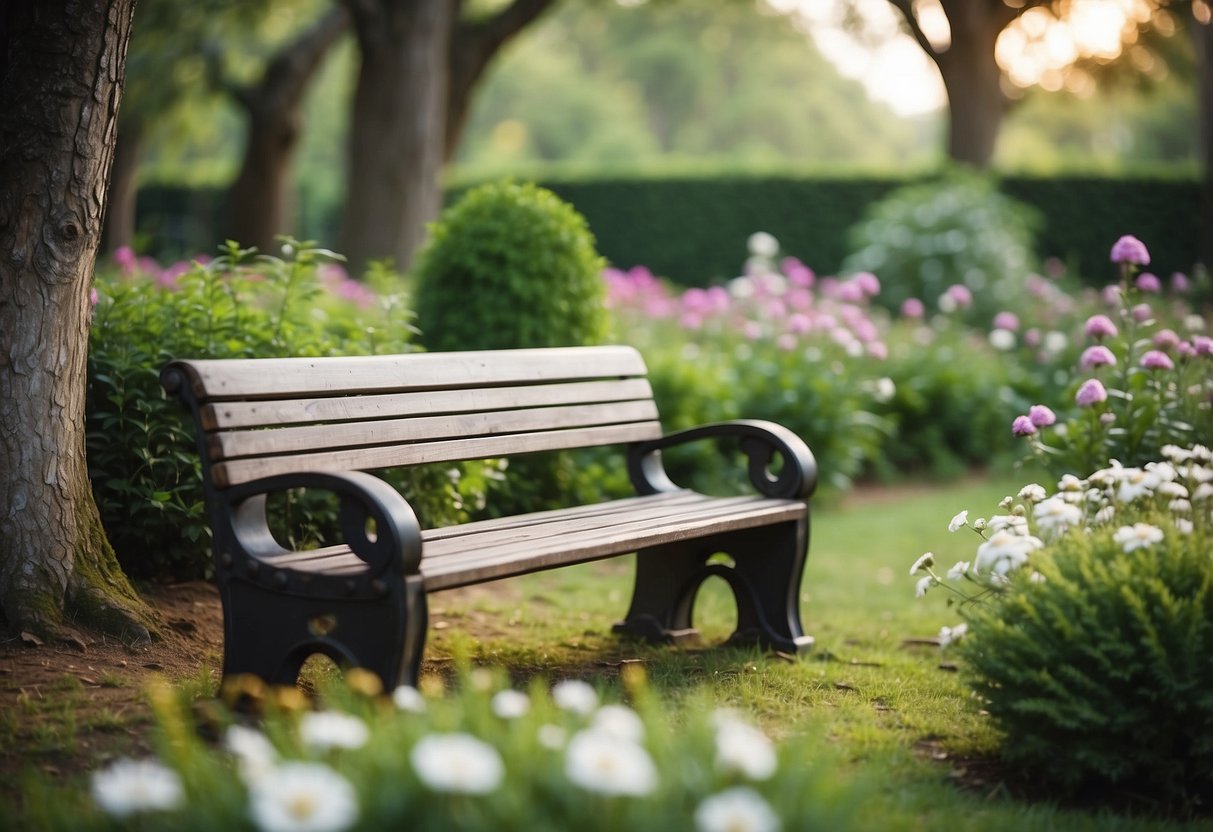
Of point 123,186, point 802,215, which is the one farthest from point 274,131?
point 802,215

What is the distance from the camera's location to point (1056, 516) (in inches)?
124

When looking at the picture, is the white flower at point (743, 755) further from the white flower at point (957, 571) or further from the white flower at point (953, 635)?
the white flower at point (957, 571)

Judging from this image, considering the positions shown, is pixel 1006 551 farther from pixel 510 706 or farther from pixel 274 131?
pixel 274 131

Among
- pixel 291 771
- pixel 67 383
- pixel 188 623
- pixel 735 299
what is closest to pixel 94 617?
pixel 188 623

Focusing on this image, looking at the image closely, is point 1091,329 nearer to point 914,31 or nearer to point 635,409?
point 635,409

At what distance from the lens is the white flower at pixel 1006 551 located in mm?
2996

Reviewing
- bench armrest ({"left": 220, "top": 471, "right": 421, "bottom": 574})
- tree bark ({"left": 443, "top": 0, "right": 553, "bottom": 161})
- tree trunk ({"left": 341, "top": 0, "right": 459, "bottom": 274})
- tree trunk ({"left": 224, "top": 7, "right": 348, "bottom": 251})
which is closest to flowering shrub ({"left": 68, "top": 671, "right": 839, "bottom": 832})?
bench armrest ({"left": 220, "top": 471, "right": 421, "bottom": 574})

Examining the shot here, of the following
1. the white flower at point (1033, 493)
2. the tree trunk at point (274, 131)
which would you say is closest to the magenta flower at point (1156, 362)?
the white flower at point (1033, 493)

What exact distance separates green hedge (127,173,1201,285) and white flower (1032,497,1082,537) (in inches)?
482

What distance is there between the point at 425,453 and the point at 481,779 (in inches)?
74.1

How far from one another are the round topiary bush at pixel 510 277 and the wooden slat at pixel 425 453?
1167mm

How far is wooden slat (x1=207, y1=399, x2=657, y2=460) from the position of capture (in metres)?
3.16

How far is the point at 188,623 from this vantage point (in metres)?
3.92

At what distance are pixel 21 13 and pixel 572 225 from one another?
2.81m
